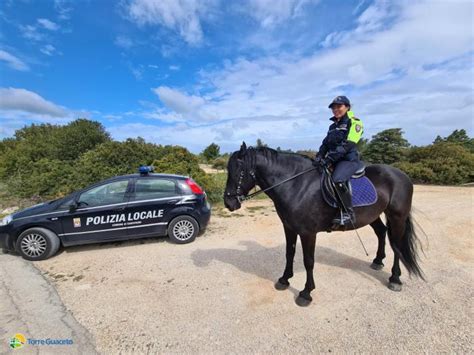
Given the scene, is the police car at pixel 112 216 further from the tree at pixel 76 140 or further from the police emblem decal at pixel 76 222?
the tree at pixel 76 140

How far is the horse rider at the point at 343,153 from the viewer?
3.02 m

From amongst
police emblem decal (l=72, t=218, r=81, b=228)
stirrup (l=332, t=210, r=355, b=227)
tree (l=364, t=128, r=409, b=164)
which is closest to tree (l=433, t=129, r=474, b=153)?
tree (l=364, t=128, r=409, b=164)

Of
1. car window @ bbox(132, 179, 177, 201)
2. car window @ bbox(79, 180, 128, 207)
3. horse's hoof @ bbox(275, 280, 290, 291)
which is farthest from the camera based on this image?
car window @ bbox(132, 179, 177, 201)

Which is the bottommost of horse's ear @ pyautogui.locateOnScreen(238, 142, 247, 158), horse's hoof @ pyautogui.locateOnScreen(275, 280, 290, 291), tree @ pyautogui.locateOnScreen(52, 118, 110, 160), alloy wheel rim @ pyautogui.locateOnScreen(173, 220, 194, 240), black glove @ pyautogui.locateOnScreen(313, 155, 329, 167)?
horse's hoof @ pyautogui.locateOnScreen(275, 280, 290, 291)

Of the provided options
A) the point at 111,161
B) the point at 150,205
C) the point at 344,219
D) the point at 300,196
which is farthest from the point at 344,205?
the point at 111,161

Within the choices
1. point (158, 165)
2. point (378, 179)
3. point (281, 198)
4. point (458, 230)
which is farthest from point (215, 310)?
point (158, 165)

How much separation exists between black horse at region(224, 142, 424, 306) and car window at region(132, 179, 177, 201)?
8.30 feet

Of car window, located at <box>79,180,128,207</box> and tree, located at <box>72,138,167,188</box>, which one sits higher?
tree, located at <box>72,138,167,188</box>

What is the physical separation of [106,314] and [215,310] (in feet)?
4.67

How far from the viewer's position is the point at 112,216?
15.7 ft

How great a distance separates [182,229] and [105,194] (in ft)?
6.03

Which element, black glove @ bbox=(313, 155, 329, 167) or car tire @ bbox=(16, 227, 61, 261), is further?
car tire @ bbox=(16, 227, 61, 261)

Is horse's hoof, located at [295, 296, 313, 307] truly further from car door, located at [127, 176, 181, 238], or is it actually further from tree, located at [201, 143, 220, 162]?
tree, located at [201, 143, 220, 162]

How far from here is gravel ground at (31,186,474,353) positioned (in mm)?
2482
